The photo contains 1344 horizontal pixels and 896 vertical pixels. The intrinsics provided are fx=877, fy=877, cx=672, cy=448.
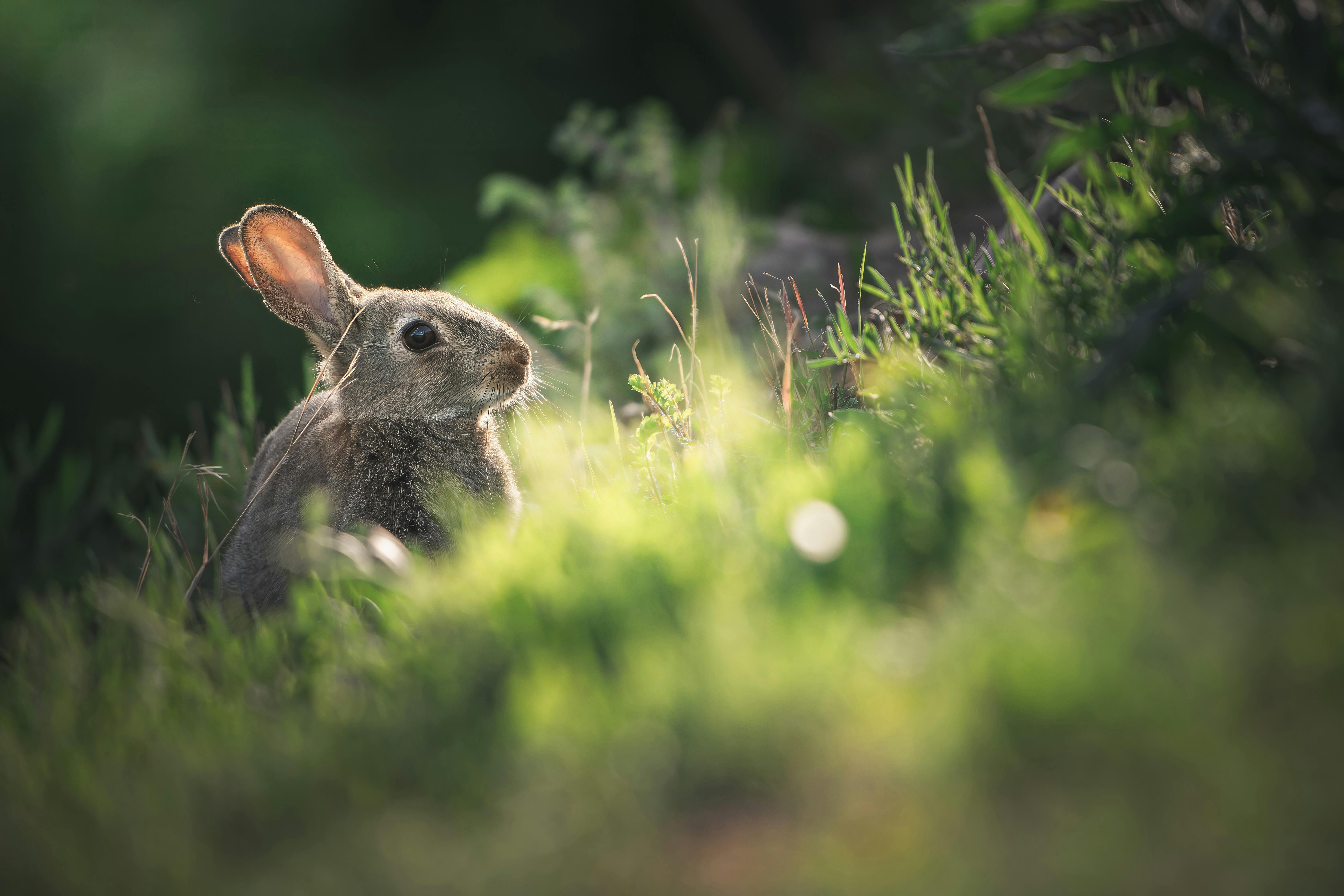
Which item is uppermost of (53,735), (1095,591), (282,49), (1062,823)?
Result: (282,49)

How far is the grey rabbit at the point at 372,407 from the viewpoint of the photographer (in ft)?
11.7

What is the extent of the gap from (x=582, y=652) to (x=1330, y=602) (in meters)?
1.25

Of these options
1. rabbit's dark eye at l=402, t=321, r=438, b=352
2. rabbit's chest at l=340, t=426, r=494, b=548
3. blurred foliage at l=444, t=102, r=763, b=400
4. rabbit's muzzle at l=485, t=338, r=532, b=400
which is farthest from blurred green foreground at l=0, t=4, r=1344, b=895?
blurred foliage at l=444, t=102, r=763, b=400

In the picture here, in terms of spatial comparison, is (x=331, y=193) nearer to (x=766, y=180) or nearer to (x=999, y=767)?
(x=766, y=180)

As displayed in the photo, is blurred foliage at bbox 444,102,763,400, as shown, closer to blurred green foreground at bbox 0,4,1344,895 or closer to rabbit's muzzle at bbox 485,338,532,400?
rabbit's muzzle at bbox 485,338,532,400

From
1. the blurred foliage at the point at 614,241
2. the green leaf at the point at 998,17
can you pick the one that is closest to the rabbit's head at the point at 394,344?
the blurred foliage at the point at 614,241

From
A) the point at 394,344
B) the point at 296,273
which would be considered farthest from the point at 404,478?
the point at 296,273

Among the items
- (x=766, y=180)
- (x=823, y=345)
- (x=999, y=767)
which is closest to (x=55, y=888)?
(x=999, y=767)

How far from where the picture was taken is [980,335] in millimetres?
2588

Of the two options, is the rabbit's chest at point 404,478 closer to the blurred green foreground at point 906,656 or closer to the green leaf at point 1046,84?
the blurred green foreground at point 906,656

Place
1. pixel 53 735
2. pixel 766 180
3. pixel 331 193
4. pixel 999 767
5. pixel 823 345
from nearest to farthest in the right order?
1. pixel 999 767
2. pixel 53 735
3. pixel 823 345
4. pixel 766 180
5. pixel 331 193

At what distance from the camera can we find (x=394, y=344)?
12.7 feet

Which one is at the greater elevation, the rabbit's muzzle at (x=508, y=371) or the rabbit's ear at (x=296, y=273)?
the rabbit's ear at (x=296, y=273)

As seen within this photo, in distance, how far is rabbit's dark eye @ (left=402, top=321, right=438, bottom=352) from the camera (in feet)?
12.7
